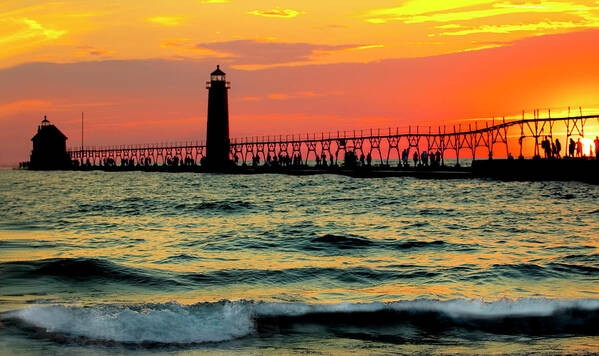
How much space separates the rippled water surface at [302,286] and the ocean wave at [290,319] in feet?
0.08

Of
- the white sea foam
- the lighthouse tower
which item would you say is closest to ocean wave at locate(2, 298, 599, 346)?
the white sea foam

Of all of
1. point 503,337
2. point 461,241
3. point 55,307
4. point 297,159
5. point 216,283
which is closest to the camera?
point 503,337

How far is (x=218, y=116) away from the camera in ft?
250

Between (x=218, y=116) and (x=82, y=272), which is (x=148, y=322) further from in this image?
(x=218, y=116)

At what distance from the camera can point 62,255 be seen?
13.8 meters

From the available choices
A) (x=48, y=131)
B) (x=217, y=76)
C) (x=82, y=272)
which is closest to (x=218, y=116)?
(x=217, y=76)

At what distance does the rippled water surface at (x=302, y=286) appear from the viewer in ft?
24.1

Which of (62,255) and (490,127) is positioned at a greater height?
(490,127)

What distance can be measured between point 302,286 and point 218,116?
66843mm

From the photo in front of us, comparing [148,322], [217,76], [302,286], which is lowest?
[302,286]

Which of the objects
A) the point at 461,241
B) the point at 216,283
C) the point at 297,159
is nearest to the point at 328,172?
the point at 297,159

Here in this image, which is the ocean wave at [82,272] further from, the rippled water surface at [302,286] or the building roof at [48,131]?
the building roof at [48,131]

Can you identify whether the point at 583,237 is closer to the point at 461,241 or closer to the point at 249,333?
the point at 461,241

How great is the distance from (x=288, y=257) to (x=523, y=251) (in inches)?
194
